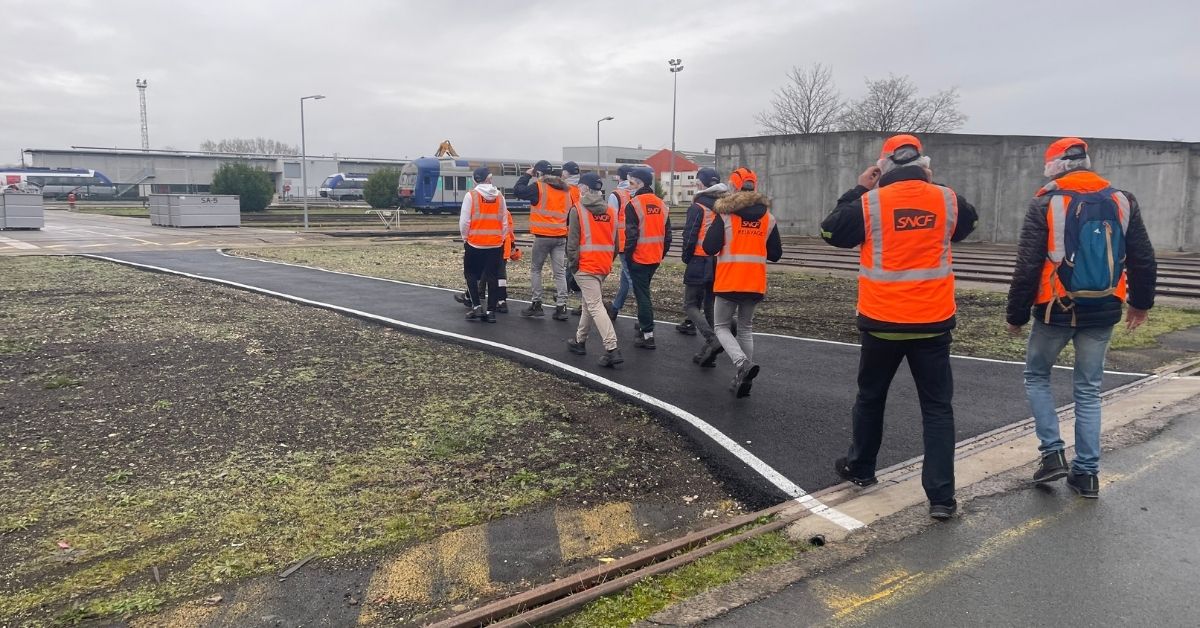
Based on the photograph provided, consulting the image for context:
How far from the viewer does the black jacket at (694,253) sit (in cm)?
764

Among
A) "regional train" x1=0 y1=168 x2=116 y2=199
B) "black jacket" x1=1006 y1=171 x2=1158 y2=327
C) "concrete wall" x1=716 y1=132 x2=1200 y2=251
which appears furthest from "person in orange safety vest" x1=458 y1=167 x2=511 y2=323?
"regional train" x1=0 y1=168 x2=116 y2=199

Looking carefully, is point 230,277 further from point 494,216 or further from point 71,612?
point 71,612

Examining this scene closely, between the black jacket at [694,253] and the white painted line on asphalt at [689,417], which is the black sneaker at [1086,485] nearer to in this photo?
the white painted line on asphalt at [689,417]

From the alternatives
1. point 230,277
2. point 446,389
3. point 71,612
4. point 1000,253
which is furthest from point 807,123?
point 71,612

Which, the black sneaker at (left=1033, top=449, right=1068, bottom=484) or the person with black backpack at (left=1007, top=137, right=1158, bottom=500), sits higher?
the person with black backpack at (left=1007, top=137, right=1158, bottom=500)

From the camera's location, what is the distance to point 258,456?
4809 millimetres

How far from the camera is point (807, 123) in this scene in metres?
57.7

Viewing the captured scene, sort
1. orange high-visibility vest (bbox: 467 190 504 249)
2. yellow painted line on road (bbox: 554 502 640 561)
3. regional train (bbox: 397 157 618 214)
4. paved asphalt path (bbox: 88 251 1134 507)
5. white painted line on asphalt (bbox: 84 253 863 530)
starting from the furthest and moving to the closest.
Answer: regional train (bbox: 397 157 618 214), orange high-visibility vest (bbox: 467 190 504 249), paved asphalt path (bbox: 88 251 1134 507), white painted line on asphalt (bbox: 84 253 863 530), yellow painted line on road (bbox: 554 502 640 561)

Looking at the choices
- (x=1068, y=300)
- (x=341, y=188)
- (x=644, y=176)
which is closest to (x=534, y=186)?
(x=644, y=176)

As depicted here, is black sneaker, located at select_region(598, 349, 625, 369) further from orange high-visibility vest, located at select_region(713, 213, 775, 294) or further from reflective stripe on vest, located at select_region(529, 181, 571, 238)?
reflective stripe on vest, located at select_region(529, 181, 571, 238)

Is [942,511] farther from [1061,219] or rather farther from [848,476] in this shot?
[1061,219]

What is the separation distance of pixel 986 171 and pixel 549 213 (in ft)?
69.7

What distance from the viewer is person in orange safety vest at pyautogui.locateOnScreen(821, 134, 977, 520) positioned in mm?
4070

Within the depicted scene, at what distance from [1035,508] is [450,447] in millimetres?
3399
